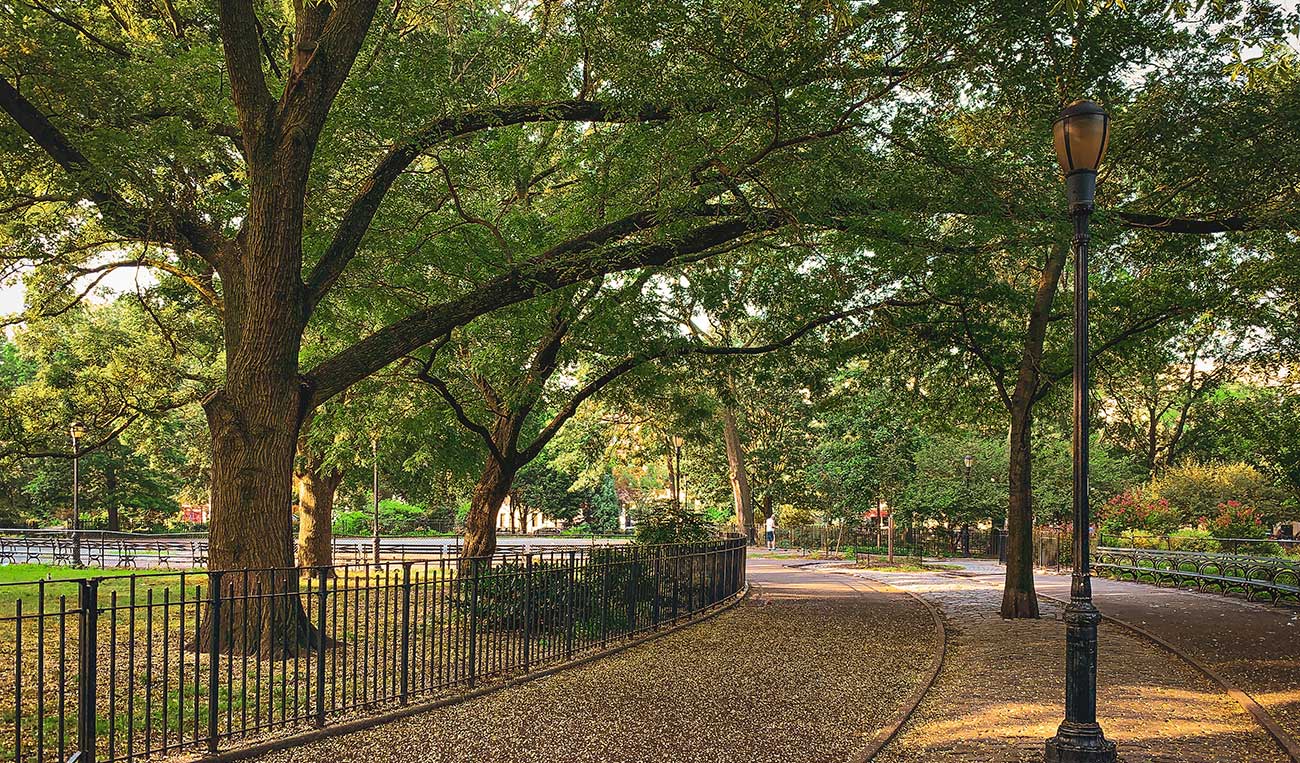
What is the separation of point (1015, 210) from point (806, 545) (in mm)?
38133

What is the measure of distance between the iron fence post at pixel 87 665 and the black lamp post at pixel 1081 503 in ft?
22.4

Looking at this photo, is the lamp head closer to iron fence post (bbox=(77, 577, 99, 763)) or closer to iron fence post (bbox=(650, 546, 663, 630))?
iron fence post (bbox=(77, 577, 99, 763))

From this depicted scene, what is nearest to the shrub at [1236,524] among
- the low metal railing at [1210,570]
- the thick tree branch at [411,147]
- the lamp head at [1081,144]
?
the low metal railing at [1210,570]

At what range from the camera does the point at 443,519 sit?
61.0m

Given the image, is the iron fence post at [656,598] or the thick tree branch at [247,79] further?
the iron fence post at [656,598]

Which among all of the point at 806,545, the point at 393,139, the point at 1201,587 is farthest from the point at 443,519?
the point at 393,139

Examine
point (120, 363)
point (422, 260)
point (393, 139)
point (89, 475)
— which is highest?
point (393, 139)

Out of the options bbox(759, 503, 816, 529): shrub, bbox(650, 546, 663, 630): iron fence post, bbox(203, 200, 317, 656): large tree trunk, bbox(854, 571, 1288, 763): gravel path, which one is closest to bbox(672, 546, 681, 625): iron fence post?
bbox(650, 546, 663, 630): iron fence post

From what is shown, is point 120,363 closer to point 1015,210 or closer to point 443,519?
point 1015,210

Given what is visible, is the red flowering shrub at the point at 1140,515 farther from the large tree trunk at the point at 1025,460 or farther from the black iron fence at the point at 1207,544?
the large tree trunk at the point at 1025,460

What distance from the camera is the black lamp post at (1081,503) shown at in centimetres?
732

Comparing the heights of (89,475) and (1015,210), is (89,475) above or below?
below

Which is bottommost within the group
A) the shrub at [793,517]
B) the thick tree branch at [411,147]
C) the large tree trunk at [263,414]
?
the shrub at [793,517]

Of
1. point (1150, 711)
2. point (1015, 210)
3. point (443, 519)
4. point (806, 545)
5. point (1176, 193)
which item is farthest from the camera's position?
point (443, 519)
